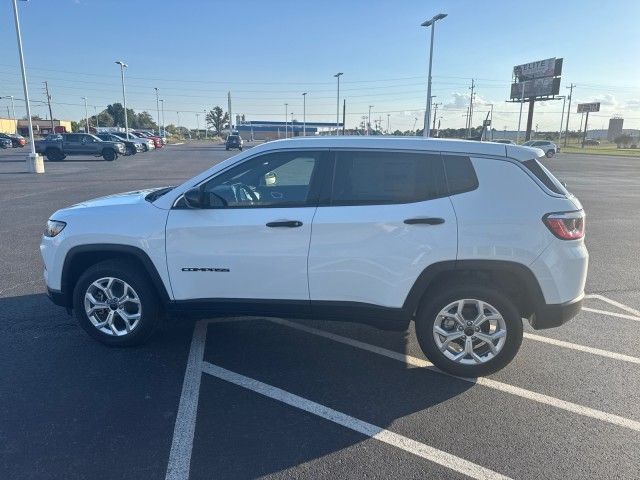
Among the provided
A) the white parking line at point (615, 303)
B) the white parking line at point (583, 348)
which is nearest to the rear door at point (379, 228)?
the white parking line at point (583, 348)

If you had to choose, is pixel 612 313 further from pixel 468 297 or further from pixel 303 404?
pixel 303 404

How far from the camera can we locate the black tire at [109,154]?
31.6 meters

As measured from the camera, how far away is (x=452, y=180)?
351 centimetres

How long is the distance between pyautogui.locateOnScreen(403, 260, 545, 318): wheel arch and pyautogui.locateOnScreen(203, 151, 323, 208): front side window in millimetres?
1055

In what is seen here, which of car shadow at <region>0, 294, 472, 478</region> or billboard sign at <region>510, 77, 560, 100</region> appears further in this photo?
billboard sign at <region>510, 77, 560, 100</region>

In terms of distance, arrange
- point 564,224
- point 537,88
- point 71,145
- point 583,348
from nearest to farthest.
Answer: point 564,224
point 583,348
point 71,145
point 537,88

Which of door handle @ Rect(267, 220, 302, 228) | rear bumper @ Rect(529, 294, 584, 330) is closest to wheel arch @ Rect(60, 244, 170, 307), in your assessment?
door handle @ Rect(267, 220, 302, 228)

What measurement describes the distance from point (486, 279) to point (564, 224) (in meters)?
0.69

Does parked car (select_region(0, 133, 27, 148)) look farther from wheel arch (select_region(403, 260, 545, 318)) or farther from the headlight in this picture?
wheel arch (select_region(403, 260, 545, 318))

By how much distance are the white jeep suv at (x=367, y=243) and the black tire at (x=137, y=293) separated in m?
0.01

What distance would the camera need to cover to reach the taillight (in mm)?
3373

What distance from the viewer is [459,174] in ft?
11.5

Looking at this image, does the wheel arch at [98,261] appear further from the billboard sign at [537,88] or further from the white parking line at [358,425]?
the billboard sign at [537,88]

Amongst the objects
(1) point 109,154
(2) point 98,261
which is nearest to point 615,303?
(2) point 98,261
